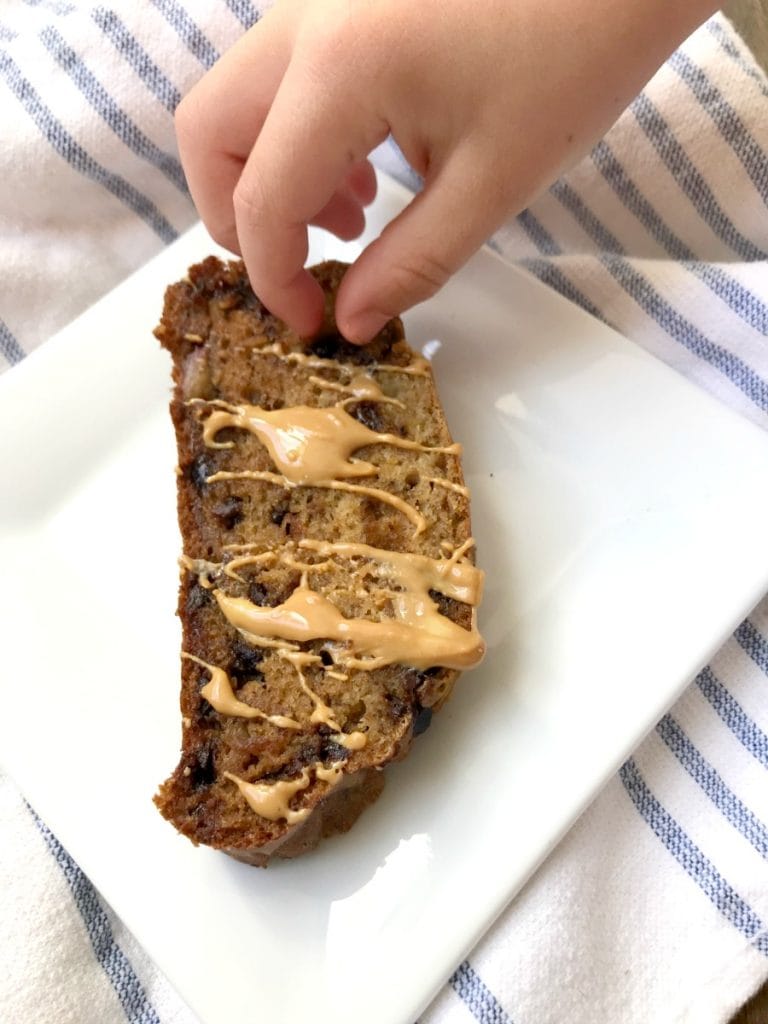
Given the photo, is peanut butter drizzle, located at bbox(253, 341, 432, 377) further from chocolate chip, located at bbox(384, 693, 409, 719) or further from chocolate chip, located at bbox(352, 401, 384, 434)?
chocolate chip, located at bbox(384, 693, 409, 719)

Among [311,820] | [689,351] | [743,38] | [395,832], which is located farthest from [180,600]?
[743,38]

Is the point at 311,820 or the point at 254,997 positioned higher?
the point at 311,820

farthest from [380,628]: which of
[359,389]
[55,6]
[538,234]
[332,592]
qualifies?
[55,6]

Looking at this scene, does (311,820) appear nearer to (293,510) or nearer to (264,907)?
(264,907)

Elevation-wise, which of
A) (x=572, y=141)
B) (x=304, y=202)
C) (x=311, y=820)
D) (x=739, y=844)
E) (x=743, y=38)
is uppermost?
(x=304, y=202)

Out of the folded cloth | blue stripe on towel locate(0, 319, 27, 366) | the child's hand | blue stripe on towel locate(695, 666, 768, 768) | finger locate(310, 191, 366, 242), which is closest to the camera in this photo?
the child's hand

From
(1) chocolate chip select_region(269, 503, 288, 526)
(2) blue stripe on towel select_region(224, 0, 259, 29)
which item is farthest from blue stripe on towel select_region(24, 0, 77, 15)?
(1) chocolate chip select_region(269, 503, 288, 526)

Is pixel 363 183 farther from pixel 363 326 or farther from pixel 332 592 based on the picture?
pixel 332 592
